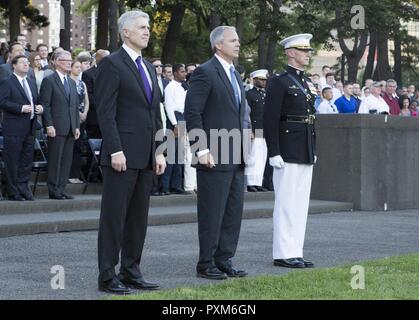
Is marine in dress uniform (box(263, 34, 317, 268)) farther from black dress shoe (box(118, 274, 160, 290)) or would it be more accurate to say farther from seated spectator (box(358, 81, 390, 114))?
seated spectator (box(358, 81, 390, 114))

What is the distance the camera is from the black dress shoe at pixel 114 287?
947cm

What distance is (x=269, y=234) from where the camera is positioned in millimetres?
15219

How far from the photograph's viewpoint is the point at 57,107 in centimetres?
1669

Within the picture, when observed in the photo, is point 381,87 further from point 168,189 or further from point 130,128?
point 130,128

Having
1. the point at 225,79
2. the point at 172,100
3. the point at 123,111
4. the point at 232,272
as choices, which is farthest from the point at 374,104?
the point at 123,111

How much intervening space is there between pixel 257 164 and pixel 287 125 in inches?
322

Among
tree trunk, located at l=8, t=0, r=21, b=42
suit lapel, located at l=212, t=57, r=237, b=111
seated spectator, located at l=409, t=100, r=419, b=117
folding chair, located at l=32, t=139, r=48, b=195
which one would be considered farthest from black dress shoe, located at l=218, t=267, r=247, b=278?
tree trunk, located at l=8, t=0, r=21, b=42

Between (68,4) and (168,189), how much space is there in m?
13.9

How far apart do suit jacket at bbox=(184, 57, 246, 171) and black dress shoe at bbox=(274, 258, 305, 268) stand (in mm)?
1409

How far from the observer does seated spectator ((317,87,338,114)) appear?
2250 cm

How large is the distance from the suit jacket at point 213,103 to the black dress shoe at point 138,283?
4.98 feet

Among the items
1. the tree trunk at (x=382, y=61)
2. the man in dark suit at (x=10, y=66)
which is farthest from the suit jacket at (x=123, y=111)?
the tree trunk at (x=382, y=61)

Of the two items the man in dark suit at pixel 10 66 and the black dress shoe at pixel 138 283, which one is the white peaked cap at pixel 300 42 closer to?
the black dress shoe at pixel 138 283
